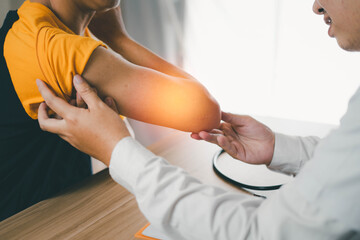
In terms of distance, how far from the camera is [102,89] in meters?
0.77

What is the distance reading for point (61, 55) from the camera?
2.33 feet

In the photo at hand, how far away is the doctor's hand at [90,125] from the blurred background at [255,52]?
5.25ft

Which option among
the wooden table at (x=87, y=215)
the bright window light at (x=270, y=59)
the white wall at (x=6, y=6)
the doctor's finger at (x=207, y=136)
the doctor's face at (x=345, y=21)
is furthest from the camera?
the bright window light at (x=270, y=59)

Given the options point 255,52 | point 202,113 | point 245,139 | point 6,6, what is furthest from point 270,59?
point 6,6

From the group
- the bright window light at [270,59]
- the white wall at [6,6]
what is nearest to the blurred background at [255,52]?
the bright window light at [270,59]

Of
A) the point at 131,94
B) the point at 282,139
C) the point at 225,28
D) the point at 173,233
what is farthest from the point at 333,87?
the point at 173,233

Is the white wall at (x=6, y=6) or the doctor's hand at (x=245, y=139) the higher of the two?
the white wall at (x=6, y=6)

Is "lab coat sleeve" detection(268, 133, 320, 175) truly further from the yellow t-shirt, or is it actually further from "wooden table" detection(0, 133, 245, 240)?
the yellow t-shirt

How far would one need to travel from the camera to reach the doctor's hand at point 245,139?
34.9 inches

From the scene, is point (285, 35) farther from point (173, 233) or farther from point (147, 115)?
point (173, 233)

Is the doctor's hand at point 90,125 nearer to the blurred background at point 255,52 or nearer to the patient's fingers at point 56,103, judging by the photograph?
the patient's fingers at point 56,103

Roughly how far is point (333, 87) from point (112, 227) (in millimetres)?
2011

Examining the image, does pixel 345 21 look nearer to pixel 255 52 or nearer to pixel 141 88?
pixel 141 88

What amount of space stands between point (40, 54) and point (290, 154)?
31.4 inches
